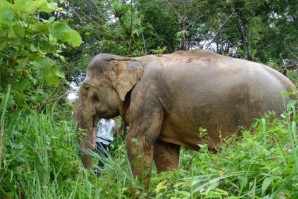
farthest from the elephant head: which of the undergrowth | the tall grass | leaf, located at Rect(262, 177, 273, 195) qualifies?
leaf, located at Rect(262, 177, 273, 195)

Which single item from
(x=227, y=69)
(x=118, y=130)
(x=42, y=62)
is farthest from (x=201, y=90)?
(x=118, y=130)

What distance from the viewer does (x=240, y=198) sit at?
2229 mm

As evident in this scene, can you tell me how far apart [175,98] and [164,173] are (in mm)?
2147

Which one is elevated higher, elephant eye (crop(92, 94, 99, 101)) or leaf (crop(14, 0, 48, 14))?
leaf (crop(14, 0, 48, 14))

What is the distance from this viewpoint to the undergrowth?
7.27 ft

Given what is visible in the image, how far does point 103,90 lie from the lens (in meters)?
5.52

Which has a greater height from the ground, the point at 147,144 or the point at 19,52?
the point at 19,52

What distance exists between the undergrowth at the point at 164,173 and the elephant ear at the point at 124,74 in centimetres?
109

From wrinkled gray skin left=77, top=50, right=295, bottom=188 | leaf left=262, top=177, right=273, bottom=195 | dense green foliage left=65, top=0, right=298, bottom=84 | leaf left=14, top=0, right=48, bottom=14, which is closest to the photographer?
leaf left=262, top=177, right=273, bottom=195

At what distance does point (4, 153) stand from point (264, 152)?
5.78ft

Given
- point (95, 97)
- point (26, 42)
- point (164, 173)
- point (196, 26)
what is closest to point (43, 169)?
point (26, 42)

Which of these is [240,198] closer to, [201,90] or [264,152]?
[264,152]

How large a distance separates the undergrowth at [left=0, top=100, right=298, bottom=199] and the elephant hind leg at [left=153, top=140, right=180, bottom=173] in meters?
1.58

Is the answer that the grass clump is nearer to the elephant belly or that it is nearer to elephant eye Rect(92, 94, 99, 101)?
the elephant belly
